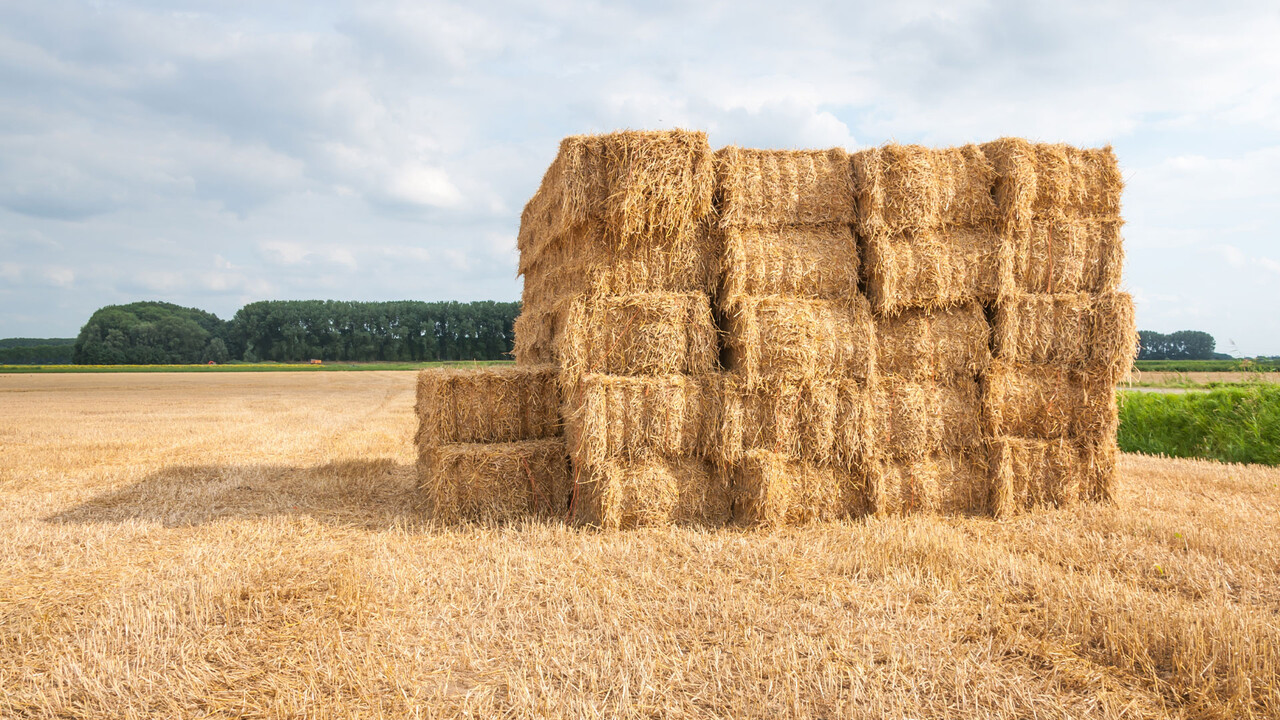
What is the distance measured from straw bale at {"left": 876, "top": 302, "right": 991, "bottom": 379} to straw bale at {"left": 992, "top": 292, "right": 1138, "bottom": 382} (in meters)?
0.28

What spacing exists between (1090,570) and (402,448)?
33.6 ft

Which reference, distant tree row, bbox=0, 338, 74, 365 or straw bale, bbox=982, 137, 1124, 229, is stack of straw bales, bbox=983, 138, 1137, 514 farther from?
distant tree row, bbox=0, 338, 74, 365

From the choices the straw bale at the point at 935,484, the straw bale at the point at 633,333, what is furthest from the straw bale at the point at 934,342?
the straw bale at the point at 633,333

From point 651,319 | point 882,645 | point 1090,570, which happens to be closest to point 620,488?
point 651,319

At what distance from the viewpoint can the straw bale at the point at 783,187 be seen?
680cm

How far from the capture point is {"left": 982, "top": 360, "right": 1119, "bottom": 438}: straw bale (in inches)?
293

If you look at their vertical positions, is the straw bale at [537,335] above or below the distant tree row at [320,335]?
below

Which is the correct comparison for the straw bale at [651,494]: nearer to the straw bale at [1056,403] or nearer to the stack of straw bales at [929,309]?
the stack of straw bales at [929,309]

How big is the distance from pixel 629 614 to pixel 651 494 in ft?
7.34

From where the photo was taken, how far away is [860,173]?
23.4 feet

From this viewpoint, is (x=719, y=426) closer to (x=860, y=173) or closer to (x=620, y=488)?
(x=620, y=488)

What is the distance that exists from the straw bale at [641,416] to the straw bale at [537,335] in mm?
1212

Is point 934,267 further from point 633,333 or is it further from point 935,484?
point 633,333

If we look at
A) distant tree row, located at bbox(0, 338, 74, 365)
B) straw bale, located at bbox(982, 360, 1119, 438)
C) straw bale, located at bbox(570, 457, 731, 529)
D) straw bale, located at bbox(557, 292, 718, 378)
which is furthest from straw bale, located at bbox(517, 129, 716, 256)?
distant tree row, located at bbox(0, 338, 74, 365)
